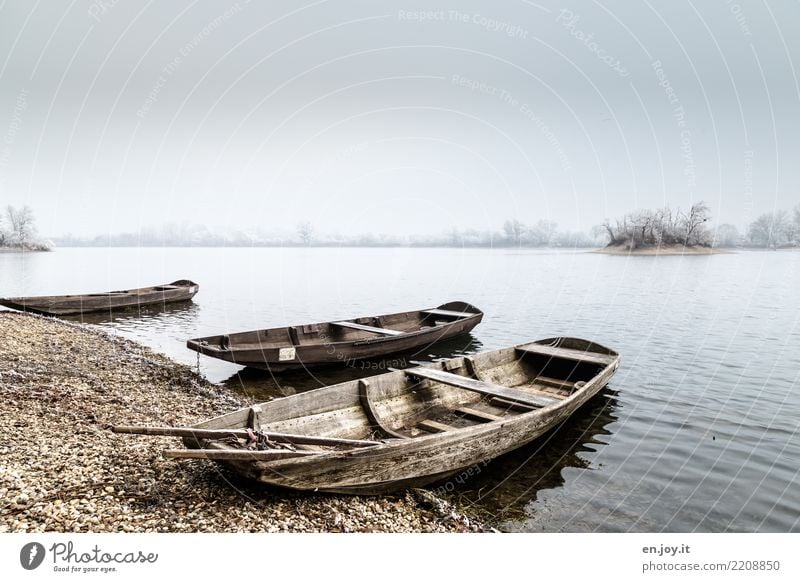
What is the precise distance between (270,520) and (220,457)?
913 mm

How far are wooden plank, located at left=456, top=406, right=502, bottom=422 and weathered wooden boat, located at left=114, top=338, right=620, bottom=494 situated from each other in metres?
0.02

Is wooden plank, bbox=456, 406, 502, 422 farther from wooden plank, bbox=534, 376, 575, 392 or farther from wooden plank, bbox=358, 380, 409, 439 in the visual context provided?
wooden plank, bbox=534, 376, 575, 392

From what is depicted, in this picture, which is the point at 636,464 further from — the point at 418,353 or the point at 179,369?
the point at 179,369

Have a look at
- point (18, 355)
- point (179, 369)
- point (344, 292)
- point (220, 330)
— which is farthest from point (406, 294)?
point (18, 355)

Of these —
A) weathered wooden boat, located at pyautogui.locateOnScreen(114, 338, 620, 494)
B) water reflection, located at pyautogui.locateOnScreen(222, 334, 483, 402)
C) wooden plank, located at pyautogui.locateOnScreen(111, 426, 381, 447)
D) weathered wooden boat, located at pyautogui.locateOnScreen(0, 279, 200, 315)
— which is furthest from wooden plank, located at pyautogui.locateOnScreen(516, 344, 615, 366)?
weathered wooden boat, located at pyautogui.locateOnScreen(0, 279, 200, 315)

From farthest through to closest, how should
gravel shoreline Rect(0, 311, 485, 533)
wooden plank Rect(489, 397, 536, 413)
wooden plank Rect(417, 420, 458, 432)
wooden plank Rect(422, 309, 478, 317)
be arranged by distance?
wooden plank Rect(422, 309, 478, 317) < wooden plank Rect(489, 397, 536, 413) < wooden plank Rect(417, 420, 458, 432) < gravel shoreline Rect(0, 311, 485, 533)

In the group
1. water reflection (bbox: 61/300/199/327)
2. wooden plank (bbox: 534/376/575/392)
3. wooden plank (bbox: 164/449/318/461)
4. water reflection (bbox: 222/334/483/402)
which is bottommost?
water reflection (bbox: 61/300/199/327)

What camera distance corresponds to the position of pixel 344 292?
35.0 meters

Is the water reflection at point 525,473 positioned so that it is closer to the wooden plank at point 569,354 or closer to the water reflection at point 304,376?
the wooden plank at point 569,354

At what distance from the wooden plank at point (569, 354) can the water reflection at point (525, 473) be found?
4.60 feet

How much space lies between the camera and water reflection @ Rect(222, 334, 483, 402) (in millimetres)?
11594

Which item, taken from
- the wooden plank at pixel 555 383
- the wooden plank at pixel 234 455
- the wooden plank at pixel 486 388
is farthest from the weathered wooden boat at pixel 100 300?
the wooden plank at pixel 555 383

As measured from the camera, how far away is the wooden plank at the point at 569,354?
1098 cm

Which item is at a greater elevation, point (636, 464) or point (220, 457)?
point (220, 457)
